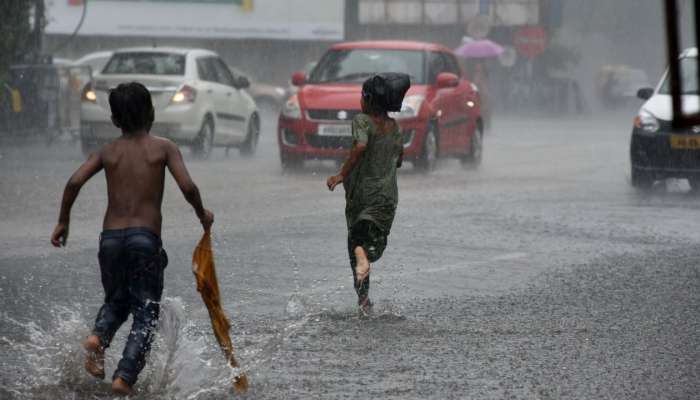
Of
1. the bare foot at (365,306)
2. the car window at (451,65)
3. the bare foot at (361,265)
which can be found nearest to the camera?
the bare foot at (361,265)

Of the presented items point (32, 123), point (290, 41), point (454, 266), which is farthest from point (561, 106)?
point (454, 266)

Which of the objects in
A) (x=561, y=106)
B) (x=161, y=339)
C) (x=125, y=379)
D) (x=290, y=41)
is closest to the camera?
(x=125, y=379)

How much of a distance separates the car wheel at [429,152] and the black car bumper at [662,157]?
3049mm

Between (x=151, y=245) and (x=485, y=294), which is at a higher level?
(x=151, y=245)

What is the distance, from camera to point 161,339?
654cm

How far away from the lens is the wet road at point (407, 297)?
21.7 feet

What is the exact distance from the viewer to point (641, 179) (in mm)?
17812

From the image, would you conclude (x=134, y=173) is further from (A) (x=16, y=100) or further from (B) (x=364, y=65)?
(A) (x=16, y=100)

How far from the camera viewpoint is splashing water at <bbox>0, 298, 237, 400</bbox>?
629cm

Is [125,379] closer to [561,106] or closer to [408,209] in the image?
[408,209]

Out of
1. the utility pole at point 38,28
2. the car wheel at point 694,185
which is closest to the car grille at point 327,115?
the car wheel at point 694,185

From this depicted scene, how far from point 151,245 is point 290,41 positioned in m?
46.6

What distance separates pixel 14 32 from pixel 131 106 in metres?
19.5

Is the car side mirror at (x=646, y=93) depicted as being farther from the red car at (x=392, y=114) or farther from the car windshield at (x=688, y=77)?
the red car at (x=392, y=114)
